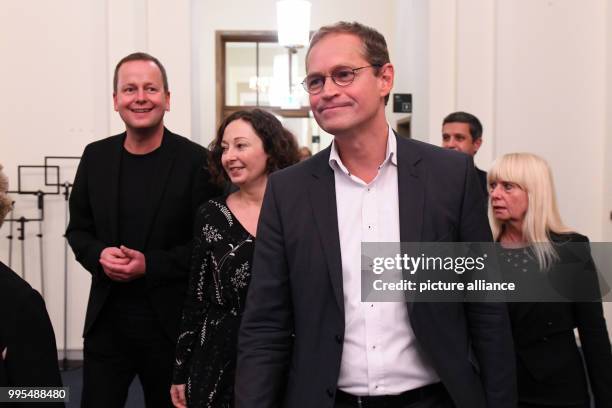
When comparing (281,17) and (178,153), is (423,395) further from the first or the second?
(281,17)

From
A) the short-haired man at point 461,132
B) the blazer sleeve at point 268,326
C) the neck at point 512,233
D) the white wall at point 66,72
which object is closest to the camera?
the blazer sleeve at point 268,326

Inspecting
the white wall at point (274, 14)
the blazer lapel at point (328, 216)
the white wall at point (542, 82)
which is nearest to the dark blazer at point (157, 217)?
the blazer lapel at point (328, 216)

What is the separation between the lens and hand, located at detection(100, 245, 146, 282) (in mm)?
2469

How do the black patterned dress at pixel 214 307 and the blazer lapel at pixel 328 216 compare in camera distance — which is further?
the black patterned dress at pixel 214 307

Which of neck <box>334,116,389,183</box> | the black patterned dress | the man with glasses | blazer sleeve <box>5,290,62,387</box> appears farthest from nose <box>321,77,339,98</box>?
blazer sleeve <box>5,290,62,387</box>

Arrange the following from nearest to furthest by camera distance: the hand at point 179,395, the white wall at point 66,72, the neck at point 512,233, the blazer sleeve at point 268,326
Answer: the blazer sleeve at point 268,326 → the hand at point 179,395 → the neck at point 512,233 → the white wall at point 66,72

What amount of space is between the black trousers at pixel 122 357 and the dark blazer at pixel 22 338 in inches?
35.6

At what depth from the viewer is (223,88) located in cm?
971

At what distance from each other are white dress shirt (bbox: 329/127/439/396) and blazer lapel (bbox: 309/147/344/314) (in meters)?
0.03

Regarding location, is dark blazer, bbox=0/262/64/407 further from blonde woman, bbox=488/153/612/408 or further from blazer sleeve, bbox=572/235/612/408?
blazer sleeve, bbox=572/235/612/408

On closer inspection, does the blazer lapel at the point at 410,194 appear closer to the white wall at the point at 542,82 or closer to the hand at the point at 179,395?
the hand at the point at 179,395

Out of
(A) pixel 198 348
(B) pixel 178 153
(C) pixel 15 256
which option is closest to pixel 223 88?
(C) pixel 15 256

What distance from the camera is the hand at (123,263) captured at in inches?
97.2

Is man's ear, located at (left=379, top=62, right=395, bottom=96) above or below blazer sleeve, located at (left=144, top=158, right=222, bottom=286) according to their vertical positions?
above
